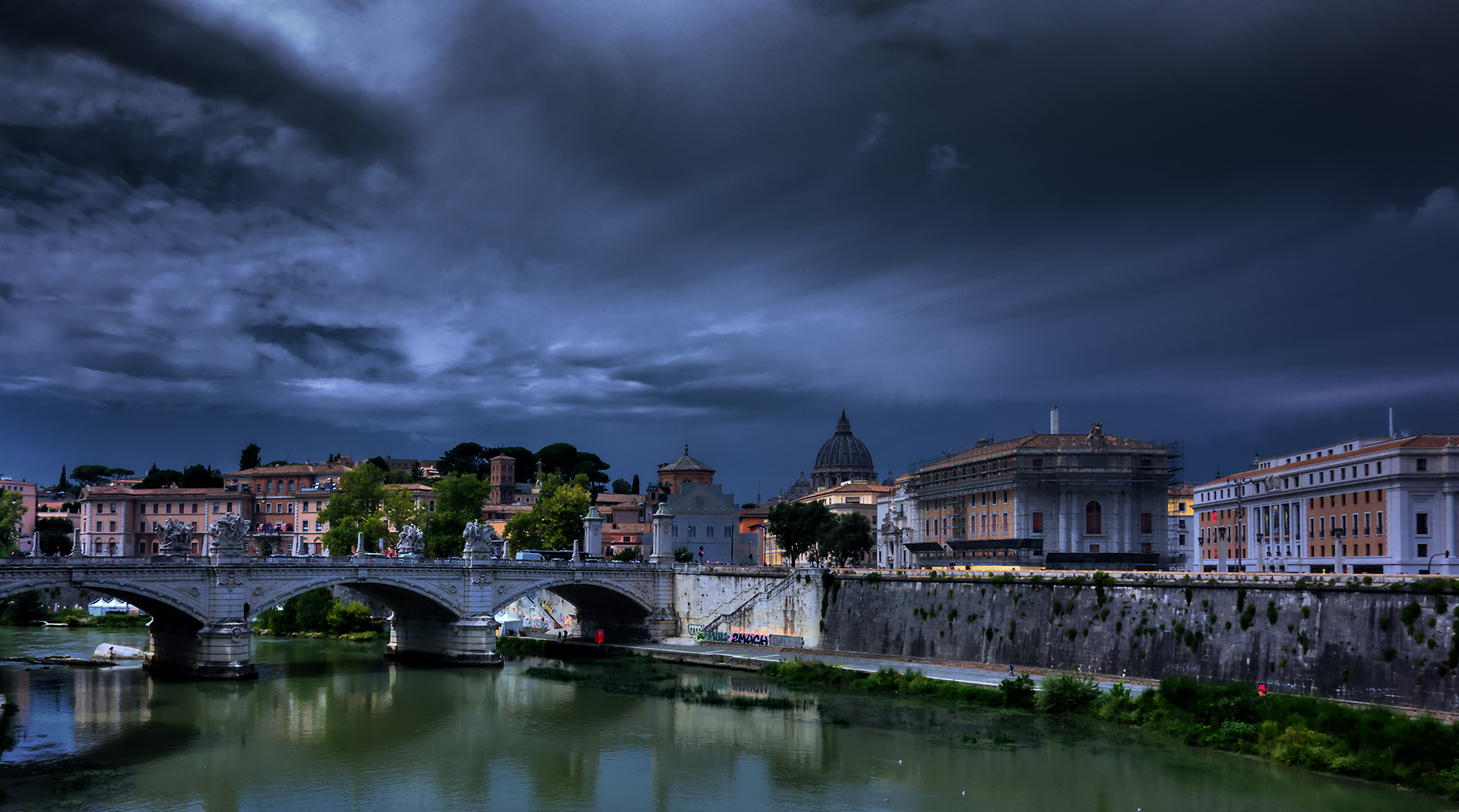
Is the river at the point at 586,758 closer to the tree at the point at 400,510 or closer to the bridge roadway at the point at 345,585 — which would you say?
the bridge roadway at the point at 345,585

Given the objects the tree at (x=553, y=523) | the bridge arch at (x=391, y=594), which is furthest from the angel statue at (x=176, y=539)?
the tree at (x=553, y=523)

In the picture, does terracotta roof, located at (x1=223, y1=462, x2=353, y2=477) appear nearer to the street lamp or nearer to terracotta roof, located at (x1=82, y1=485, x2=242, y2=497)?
terracotta roof, located at (x1=82, y1=485, x2=242, y2=497)

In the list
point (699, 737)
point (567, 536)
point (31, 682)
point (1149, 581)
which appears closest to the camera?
point (699, 737)

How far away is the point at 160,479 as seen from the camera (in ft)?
418

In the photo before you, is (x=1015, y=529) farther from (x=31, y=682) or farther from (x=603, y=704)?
(x=31, y=682)

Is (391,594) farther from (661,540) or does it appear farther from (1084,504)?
(1084,504)

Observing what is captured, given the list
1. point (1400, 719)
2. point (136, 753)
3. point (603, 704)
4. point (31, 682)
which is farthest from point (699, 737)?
point (31, 682)

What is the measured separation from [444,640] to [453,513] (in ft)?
89.0

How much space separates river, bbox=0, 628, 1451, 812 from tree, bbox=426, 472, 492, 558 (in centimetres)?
3464

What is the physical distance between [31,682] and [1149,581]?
149 feet

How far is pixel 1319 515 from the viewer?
49938 millimetres

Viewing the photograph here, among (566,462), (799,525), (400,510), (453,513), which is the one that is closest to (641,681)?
(799,525)

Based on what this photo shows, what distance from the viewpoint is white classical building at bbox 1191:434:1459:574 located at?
41156 mm

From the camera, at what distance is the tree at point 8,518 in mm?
63469
